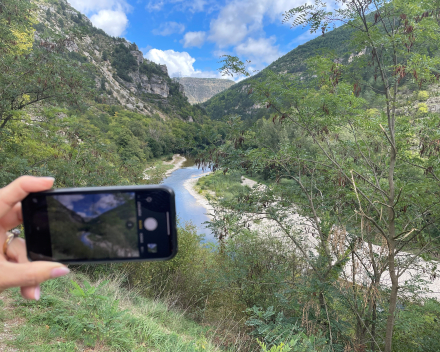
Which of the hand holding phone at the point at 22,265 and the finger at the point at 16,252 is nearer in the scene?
the hand holding phone at the point at 22,265

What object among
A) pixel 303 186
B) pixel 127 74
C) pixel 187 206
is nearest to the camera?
pixel 303 186

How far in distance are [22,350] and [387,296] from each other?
7.06 metres

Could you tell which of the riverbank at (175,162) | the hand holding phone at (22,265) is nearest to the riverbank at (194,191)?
the riverbank at (175,162)

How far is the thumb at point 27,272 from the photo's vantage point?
113 centimetres

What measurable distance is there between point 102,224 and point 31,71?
324 inches

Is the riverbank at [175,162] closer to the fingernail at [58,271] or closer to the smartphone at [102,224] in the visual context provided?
the smartphone at [102,224]

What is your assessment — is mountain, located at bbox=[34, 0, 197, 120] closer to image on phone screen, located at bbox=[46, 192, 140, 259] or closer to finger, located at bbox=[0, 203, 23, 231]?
finger, located at bbox=[0, 203, 23, 231]

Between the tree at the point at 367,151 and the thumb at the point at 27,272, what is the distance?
3.33m

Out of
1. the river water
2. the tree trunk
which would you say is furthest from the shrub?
the river water

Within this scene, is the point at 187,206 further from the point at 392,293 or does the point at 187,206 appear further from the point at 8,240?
the point at 8,240

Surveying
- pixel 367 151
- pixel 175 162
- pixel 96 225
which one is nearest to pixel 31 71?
pixel 96 225

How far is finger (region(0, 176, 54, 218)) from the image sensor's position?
1167 millimetres

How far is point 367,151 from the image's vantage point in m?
5.61

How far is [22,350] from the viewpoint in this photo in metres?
2.65
